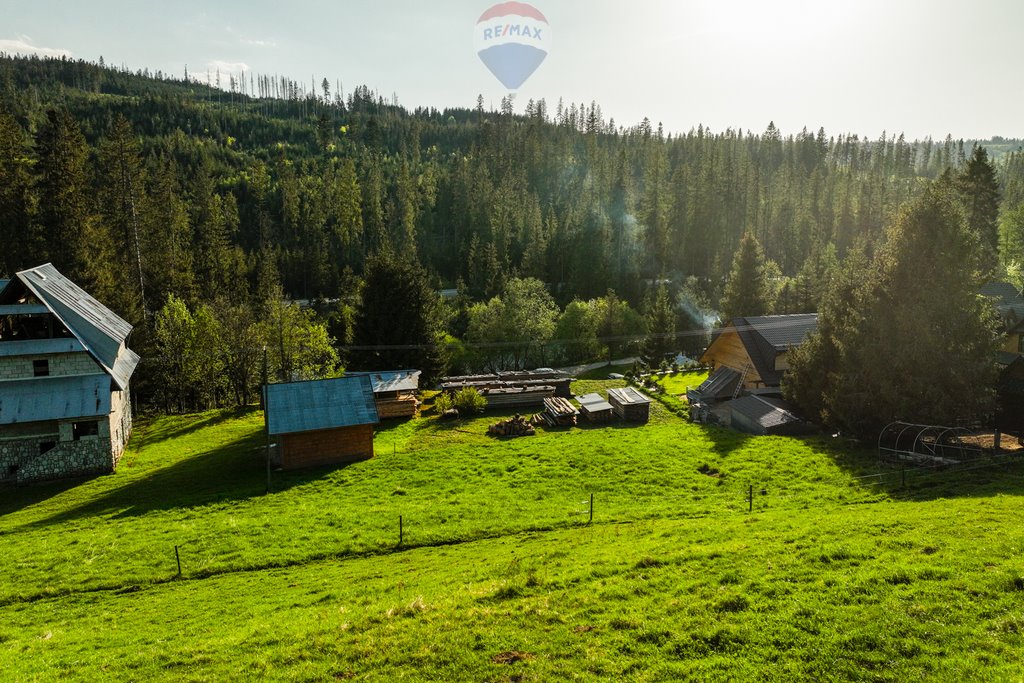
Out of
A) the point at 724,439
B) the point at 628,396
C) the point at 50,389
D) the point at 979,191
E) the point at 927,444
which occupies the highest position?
the point at 979,191

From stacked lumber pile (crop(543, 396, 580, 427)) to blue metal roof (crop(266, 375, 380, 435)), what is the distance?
13.9 metres

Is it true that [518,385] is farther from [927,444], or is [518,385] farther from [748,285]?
[748,285]

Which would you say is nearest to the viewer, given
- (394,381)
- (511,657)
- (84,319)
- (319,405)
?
(511,657)

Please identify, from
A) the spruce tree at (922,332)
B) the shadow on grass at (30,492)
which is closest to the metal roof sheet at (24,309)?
the shadow on grass at (30,492)

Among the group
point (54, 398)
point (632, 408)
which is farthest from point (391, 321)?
point (54, 398)

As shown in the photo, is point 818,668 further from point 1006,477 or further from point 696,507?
point 1006,477

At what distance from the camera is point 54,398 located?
3325cm

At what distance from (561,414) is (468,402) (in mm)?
8087

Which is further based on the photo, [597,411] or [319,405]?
[597,411]

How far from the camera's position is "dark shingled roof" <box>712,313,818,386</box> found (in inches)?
1764

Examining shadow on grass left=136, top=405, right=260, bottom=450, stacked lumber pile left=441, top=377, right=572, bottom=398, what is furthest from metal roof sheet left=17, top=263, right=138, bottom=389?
stacked lumber pile left=441, top=377, right=572, bottom=398

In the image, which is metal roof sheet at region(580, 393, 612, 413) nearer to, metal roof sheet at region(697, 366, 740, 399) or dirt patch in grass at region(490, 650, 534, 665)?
metal roof sheet at region(697, 366, 740, 399)

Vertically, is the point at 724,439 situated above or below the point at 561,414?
below

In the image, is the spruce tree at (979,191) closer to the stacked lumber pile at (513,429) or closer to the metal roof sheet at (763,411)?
the metal roof sheet at (763,411)
